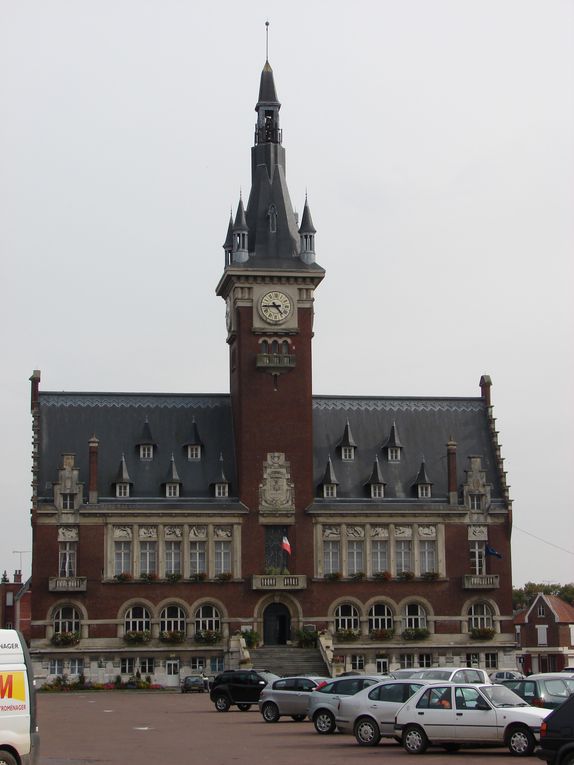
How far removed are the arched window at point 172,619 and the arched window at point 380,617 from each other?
11955 mm

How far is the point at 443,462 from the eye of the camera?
91562 millimetres

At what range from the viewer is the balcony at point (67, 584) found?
83.4 m

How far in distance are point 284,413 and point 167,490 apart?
9.04 m

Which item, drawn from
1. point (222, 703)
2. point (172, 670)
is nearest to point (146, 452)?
point (172, 670)

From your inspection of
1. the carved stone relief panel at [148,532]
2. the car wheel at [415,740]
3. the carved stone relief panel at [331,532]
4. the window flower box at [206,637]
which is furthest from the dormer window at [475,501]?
the car wheel at [415,740]

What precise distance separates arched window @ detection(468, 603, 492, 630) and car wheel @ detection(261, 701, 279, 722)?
134ft

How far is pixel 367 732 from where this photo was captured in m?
39.3

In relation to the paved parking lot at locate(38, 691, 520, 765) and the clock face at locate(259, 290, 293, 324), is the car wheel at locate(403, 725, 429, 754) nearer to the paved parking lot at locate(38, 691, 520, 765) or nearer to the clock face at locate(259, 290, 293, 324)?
the paved parking lot at locate(38, 691, 520, 765)

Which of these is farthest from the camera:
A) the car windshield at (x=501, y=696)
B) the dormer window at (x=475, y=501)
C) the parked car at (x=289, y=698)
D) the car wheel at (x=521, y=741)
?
the dormer window at (x=475, y=501)

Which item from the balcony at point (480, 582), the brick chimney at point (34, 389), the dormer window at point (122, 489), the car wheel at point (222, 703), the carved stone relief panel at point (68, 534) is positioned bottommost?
the car wheel at point (222, 703)

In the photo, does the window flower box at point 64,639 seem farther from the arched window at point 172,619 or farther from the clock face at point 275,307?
the clock face at point 275,307

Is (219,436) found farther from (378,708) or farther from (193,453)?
(378,708)

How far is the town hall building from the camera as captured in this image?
8456 centimetres

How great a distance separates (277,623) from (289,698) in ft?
123
